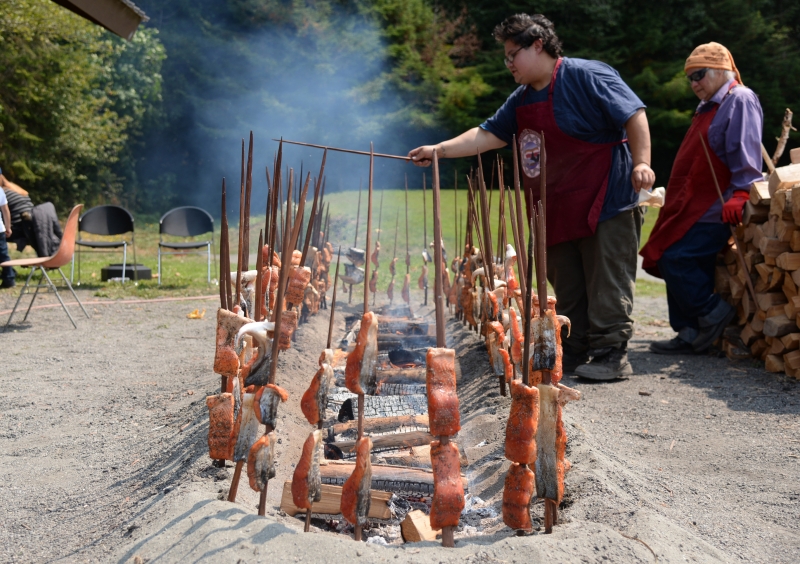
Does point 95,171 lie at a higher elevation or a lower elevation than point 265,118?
lower

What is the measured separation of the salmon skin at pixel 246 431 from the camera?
1918 mm

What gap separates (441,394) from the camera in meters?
1.77

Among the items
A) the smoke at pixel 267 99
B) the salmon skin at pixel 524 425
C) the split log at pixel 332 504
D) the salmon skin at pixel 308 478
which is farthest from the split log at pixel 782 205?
the smoke at pixel 267 99

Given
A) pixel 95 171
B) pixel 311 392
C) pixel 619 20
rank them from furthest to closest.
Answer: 1. pixel 619 20
2. pixel 95 171
3. pixel 311 392

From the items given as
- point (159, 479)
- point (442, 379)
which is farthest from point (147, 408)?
point (442, 379)

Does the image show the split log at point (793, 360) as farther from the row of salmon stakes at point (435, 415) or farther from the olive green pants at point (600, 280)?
the row of salmon stakes at point (435, 415)

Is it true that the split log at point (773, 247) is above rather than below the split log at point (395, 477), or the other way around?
above

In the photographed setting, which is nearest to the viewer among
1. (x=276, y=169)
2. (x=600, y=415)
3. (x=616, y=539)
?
(x=616, y=539)

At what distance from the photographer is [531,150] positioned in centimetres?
385

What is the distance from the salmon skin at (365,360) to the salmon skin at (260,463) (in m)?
0.28

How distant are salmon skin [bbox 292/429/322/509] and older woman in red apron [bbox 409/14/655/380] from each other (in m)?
2.03

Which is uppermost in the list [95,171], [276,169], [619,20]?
[619,20]

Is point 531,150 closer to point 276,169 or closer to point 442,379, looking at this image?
point 276,169

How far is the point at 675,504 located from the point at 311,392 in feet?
4.38
